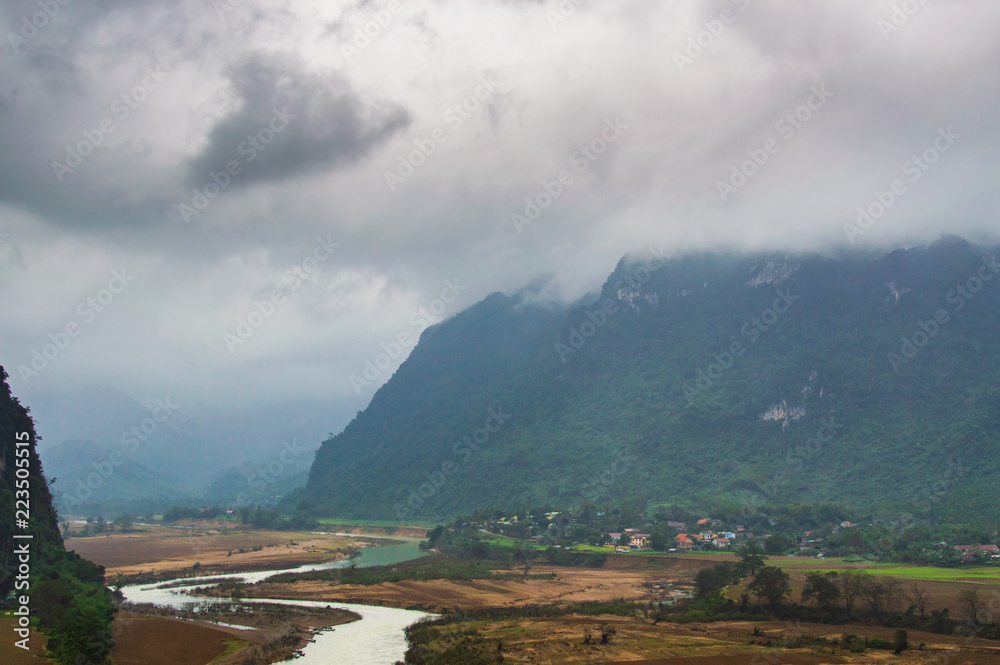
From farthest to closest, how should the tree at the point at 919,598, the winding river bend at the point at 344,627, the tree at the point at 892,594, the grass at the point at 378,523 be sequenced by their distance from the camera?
the grass at the point at 378,523 → the tree at the point at 892,594 → the tree at the point at 919,598 → the winding river bend at the point at 344,627

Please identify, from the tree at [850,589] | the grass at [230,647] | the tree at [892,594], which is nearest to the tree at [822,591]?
the tree at [850,589]

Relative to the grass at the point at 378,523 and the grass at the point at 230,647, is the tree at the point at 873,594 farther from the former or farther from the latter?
the grass at the point at 378,523

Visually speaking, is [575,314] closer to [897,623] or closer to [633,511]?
[633,511]

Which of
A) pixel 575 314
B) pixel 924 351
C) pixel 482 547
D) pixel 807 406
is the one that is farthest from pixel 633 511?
pixel 575 314

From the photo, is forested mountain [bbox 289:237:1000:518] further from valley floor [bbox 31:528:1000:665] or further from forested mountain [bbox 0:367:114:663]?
forested mountain [bbox 0:367:114:663]

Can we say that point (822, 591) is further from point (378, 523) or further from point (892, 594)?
point (378, 523)
